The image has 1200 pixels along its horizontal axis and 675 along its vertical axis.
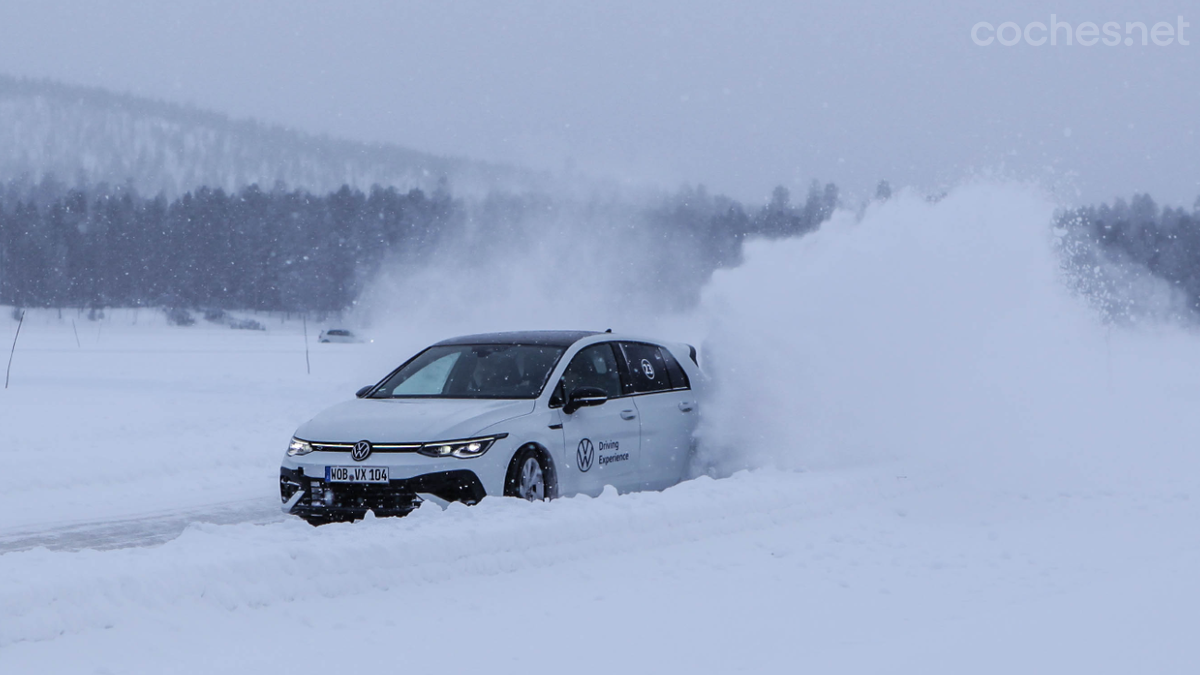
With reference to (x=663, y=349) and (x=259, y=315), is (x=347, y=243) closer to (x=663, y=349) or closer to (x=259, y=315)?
(x=259, y=315)

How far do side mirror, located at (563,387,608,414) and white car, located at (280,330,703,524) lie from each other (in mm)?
10

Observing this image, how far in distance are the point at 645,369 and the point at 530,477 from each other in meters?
2.06

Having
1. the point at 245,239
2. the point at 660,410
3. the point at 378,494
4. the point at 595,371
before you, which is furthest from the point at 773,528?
the point at 245,239

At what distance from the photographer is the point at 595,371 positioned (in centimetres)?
920

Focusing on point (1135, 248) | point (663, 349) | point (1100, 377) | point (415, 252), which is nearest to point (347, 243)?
point (415, 252)

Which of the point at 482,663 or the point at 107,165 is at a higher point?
the point at 107,165

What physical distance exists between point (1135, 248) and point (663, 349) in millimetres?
112265

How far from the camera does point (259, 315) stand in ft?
337

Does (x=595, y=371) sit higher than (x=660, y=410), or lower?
higher

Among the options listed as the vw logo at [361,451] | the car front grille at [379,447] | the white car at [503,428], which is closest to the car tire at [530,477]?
the white car at [503,428]

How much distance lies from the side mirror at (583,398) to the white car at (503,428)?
0.01 m

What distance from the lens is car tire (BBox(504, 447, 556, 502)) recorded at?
781 centimetres

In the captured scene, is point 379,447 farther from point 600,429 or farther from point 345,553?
point 600,429

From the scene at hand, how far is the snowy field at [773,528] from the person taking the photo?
5.09m
